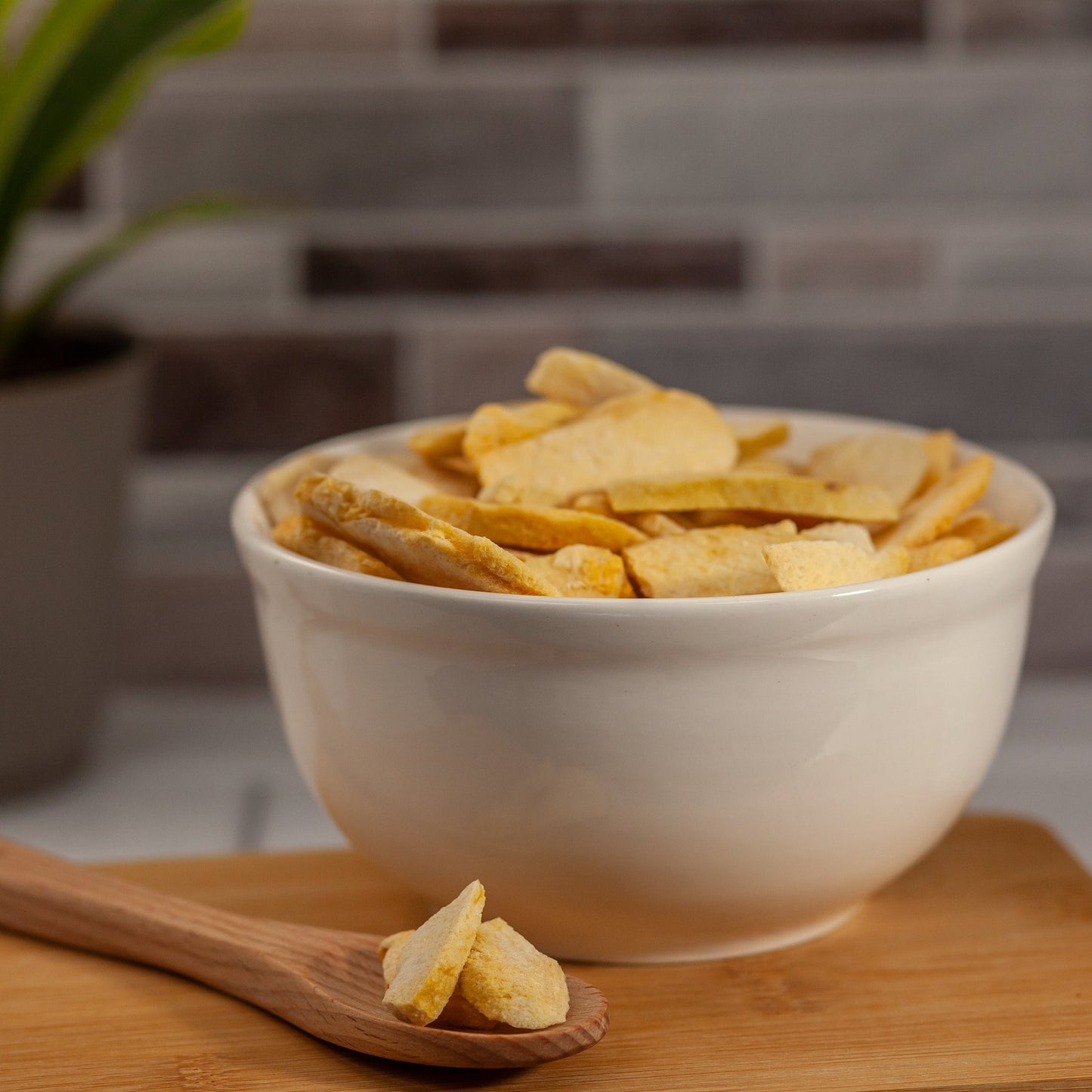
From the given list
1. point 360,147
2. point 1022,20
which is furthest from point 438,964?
point 1022,20

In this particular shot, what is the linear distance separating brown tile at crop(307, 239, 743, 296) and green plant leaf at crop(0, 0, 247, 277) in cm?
20

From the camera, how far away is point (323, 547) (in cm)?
52

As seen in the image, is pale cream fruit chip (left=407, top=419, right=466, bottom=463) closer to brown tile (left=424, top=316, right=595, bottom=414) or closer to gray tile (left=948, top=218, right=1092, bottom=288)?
brown tile (left=424, top=316, right=595, bottom=414)

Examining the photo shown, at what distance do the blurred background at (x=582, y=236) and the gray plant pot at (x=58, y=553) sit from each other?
69mm

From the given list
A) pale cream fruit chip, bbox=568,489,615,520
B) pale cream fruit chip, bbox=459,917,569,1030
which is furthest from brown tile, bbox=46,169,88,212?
pale cream fruit chip, bbox=459,917,569,1030

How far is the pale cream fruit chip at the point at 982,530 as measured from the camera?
541mm

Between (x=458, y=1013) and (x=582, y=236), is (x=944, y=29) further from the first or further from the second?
(x=458, y=1013)

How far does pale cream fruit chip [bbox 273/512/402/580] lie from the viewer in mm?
503

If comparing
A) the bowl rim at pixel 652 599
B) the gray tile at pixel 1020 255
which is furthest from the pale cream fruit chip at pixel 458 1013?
the gray tile at pixel 1020 255

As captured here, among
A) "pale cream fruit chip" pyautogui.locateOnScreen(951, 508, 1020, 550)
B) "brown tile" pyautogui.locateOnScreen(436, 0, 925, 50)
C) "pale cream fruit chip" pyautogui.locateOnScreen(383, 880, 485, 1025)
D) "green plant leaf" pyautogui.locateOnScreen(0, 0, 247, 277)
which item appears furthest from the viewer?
"brown tile" pyautogui.locateOnScreen(436, 0, 925, 50)

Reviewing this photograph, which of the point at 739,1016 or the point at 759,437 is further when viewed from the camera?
the point at 759,437

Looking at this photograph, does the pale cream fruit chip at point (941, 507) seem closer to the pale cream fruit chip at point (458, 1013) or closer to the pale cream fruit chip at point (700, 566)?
the pale cream fruit chip at point (700, 566)

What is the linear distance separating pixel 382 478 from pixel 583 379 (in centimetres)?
11

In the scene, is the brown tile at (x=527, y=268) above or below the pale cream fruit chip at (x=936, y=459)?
above
